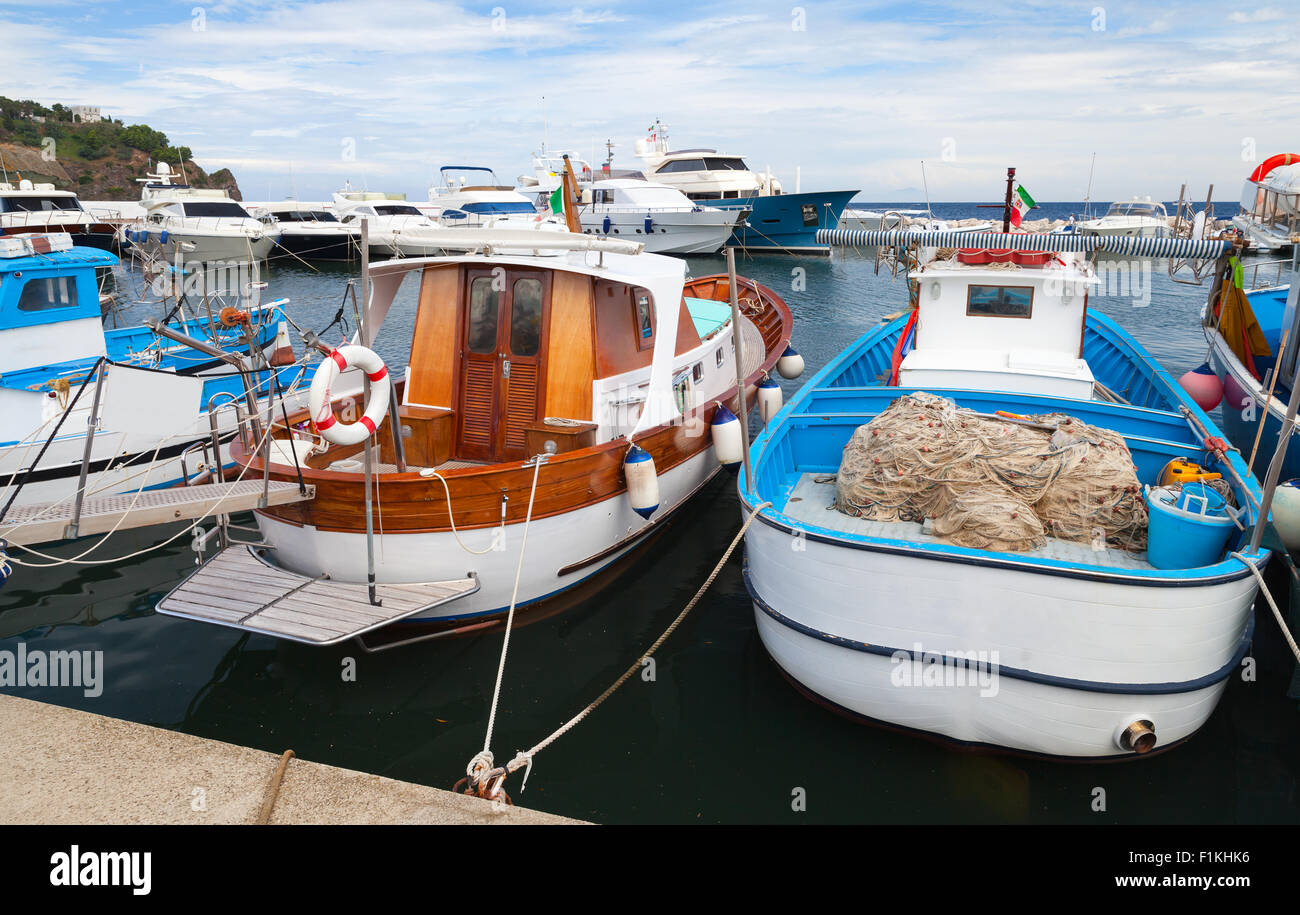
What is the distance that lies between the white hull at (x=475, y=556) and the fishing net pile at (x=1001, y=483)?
2494 millimetres

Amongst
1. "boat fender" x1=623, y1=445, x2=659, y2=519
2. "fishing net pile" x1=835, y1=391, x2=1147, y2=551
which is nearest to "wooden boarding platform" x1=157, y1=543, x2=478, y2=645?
"boat fender" x1=623, y1=445, x2=659, y2=519

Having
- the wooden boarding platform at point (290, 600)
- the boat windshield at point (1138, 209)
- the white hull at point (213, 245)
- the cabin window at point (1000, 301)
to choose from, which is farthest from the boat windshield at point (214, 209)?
the boat windshield at point (1138, 209)

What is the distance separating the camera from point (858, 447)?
6.45m

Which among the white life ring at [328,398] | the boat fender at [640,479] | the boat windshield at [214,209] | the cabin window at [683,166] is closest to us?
the white life ring at [328,398]

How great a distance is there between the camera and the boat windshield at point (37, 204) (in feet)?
102

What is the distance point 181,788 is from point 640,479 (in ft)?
14.0

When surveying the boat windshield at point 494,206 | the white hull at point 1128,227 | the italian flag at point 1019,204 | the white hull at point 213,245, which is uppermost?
the boat windshield at point 494,206

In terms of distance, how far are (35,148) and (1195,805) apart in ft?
255

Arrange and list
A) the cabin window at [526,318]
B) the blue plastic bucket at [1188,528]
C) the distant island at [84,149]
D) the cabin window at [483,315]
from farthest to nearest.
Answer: the distant island at [84,149]
the cabin window at [483,315]
the cabin window at [526,318]
the blue plastic bucket at [1188,528]

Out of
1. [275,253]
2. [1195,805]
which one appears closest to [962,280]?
[1195,805]

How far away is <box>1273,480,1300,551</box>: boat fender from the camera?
5359 millimetres

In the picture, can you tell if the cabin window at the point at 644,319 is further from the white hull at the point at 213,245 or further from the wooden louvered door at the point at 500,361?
the white hull at the point at 213,245

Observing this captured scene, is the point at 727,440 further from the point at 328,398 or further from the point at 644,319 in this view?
the point at 328,398

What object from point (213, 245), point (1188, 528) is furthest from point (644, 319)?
point (213, 245)
